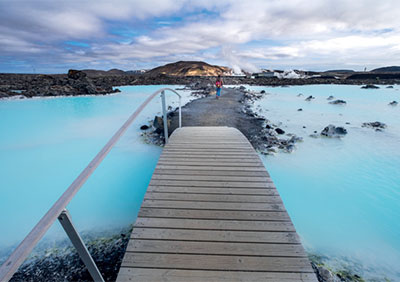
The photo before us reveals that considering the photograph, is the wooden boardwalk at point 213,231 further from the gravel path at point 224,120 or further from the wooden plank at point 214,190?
the gravel path at point 224,120

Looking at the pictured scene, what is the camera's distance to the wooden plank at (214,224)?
213 cm

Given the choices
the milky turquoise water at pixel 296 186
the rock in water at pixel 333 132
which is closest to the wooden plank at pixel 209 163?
the milky turquoise water at pixel 296 186

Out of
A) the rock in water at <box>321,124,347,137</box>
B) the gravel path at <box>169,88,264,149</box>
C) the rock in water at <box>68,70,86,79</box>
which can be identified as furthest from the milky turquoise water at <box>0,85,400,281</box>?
the rock in water at <box>68,70,86,79</box>

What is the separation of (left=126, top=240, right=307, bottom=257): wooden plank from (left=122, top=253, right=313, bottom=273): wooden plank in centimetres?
4

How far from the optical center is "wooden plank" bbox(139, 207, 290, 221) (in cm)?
228

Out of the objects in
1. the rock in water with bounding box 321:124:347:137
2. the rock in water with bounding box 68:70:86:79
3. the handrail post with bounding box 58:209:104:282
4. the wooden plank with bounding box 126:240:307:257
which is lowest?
the rock in water with bounding box 321:124:347:137

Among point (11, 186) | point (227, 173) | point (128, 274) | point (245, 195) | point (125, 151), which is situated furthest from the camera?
point (125, 151)

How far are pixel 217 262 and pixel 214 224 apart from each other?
17.7 inches

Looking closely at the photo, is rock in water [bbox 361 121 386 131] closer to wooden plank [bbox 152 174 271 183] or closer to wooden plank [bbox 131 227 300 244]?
wooden plank [bbox 152 174 271 183]

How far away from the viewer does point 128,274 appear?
1.67 m

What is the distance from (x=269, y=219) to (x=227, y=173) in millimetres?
1129

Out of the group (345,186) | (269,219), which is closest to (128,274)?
(269,219)

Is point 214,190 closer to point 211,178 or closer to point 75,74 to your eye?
point 211,178

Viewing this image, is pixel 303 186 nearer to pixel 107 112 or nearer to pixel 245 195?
pixel 245 195
